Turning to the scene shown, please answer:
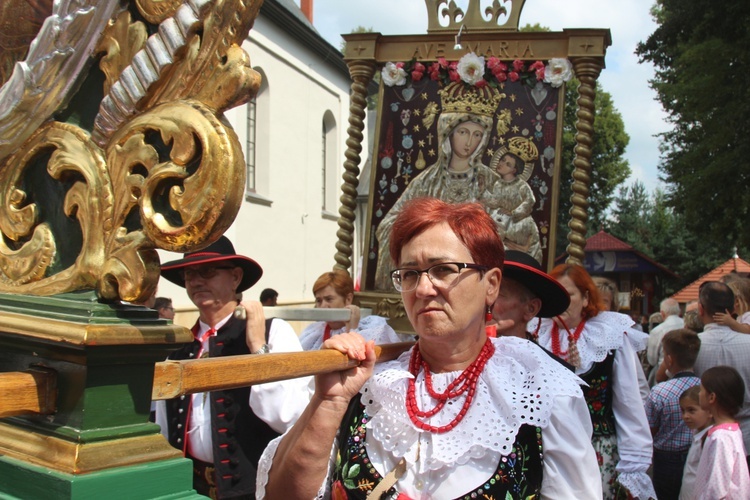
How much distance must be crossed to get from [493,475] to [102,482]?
1100mm

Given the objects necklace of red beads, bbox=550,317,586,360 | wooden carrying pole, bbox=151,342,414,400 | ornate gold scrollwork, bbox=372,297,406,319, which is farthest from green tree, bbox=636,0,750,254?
wooden carrying pole, bbox=151,342,414,400

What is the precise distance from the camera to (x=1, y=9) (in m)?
1.34

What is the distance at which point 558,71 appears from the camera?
5434 millimetres

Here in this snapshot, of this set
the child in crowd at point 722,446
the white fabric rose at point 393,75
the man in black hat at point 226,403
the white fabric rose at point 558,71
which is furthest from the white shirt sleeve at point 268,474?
the white fabric rose at point 393,75

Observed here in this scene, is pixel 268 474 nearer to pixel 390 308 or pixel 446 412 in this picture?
pixel 446 412

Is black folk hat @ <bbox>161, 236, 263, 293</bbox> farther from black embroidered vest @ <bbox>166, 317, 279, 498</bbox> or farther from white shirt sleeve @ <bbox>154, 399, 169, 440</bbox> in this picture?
white shirt sleeve @ <bbox>154, 399, 169, 440</bbox>

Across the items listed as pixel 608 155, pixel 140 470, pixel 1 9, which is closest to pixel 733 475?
pixel 140 470

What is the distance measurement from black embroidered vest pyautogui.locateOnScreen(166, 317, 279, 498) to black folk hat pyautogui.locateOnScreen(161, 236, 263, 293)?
1.30ft

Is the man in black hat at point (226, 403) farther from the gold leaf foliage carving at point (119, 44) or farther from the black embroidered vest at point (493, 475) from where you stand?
the gold leaf foliage carving at point (119, 44)

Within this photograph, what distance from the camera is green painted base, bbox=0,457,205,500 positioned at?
107 centimetres

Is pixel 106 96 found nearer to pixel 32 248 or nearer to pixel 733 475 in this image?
pixel 32 248

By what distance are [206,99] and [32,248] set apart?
1.24ft

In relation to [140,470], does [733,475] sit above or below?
below

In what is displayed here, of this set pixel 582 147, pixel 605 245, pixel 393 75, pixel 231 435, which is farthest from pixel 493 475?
pixel 605 245
